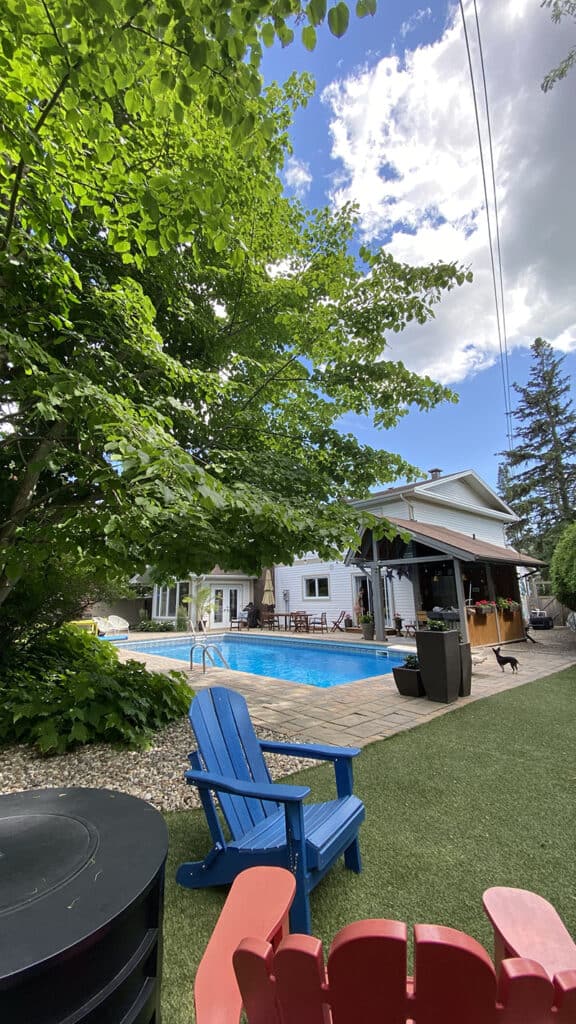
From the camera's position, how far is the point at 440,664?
6094 millimetres

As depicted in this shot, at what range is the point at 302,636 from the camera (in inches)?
662

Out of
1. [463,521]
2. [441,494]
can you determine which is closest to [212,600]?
[441,494]

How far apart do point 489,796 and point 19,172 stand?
18.4 feet

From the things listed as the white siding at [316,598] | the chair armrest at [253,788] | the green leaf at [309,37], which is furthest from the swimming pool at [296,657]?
the green leaf at [309,37]

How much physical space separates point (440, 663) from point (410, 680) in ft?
2.33

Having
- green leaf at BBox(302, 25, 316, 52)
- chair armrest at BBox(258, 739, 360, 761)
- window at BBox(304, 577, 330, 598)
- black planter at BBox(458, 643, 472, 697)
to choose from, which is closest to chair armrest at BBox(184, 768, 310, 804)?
chair armrest at BBox(258, 739, 360, 761)

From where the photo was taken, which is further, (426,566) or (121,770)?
(426,566)

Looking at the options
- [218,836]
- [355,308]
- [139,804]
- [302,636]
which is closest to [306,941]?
[139,804]

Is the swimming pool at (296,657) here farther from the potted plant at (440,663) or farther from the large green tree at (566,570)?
the large green tree at (566,570)

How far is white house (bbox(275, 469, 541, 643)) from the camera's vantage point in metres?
13.3

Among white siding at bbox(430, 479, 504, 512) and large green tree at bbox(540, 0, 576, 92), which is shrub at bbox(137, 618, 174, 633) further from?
large green tree at bbox(540, 0, 576, 92)

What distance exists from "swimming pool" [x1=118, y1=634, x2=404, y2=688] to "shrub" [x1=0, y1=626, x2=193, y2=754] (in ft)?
15.1

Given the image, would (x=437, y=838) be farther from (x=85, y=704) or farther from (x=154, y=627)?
(x=154, y=627)

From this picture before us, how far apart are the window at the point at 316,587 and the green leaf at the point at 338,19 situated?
62.7 ft
